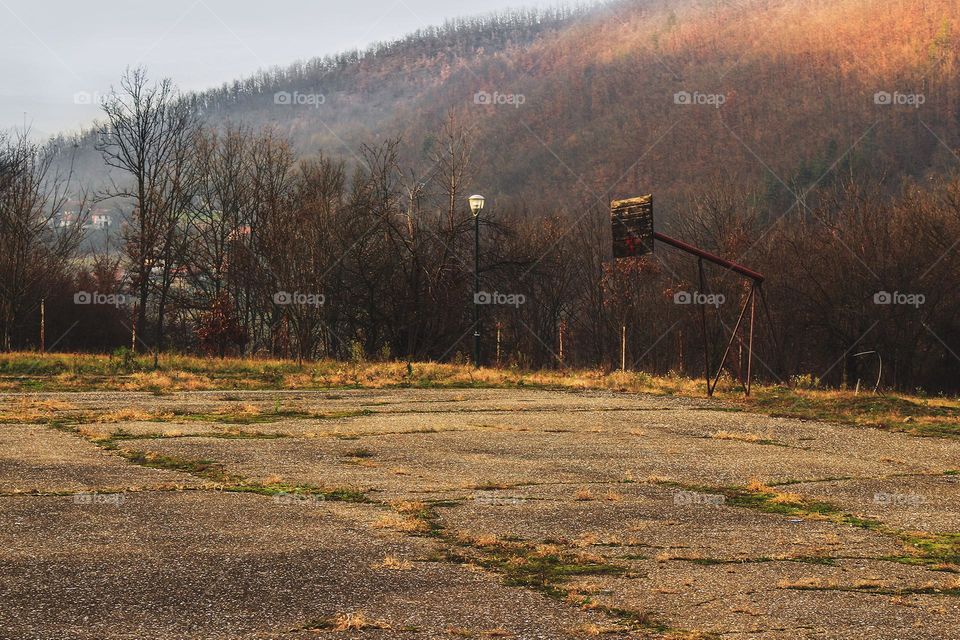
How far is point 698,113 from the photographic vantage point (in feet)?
521

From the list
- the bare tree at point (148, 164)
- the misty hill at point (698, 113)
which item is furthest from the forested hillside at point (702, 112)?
the bare tree at point (148, 164)

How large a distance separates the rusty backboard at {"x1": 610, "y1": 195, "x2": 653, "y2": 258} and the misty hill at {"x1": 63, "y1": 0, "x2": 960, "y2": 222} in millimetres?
76027

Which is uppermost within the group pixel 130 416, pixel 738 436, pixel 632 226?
pixel 632 226

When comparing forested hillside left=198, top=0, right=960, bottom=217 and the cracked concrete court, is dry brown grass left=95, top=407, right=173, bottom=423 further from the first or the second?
forested hillside left=198, top=0, right=960, bottom=217

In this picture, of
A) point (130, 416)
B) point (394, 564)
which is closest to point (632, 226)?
point (130, 416)

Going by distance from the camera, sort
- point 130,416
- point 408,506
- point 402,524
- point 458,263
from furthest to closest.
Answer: point 458,263 → point 130,416 → point 408,506 → point 402,524

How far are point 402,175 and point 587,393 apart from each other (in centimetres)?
2402

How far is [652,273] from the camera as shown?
62.1 metres

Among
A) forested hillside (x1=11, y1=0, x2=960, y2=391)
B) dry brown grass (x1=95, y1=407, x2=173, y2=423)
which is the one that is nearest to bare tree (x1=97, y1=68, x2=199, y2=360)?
forested hillside (x1=11, y1=0, x2=960, y2=391)

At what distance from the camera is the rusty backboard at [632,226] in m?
21.5

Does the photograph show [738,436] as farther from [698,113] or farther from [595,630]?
[698,113]

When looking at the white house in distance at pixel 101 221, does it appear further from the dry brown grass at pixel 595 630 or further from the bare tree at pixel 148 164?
the dry brown grass at pixel 595 630

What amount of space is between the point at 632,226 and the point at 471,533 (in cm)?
1458

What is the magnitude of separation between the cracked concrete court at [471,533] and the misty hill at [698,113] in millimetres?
85657
